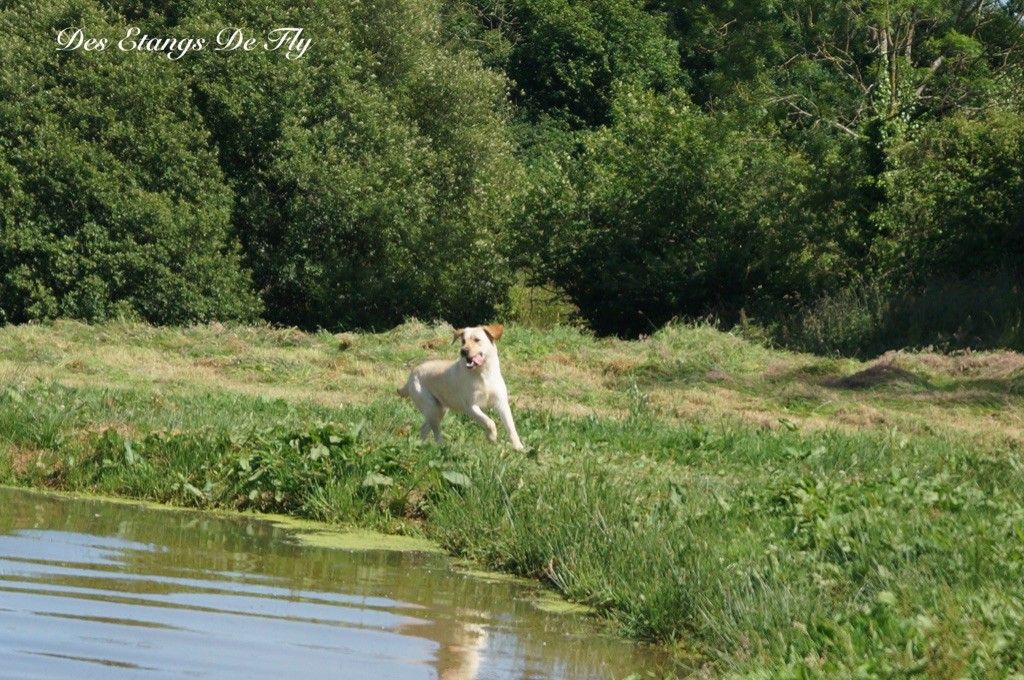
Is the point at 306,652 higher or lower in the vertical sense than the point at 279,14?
lower

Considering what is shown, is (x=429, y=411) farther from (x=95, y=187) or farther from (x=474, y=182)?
(x=474, y=182)

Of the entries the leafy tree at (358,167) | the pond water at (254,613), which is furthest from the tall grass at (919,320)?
the pond water at (254,613)

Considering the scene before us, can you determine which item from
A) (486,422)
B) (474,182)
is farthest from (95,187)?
(486,422)

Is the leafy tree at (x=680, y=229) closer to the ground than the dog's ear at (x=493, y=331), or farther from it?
farther from it

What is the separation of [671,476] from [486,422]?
224 centimetres

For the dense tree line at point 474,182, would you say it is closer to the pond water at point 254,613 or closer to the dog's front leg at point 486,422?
the dog's front leg at point 486,422

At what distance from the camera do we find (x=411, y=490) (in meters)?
12.0

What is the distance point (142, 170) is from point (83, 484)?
22355mm

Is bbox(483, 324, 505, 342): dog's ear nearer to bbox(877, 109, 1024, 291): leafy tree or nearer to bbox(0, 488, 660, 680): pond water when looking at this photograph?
bbox(0, 488, 660, 680): pond water

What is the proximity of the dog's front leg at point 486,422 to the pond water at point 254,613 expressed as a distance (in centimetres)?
295

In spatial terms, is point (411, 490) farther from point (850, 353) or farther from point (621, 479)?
point (850, 353)

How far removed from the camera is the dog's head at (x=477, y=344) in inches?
551

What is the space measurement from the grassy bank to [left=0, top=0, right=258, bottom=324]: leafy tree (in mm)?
10136

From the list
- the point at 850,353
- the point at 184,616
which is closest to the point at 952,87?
the point at 850,353
